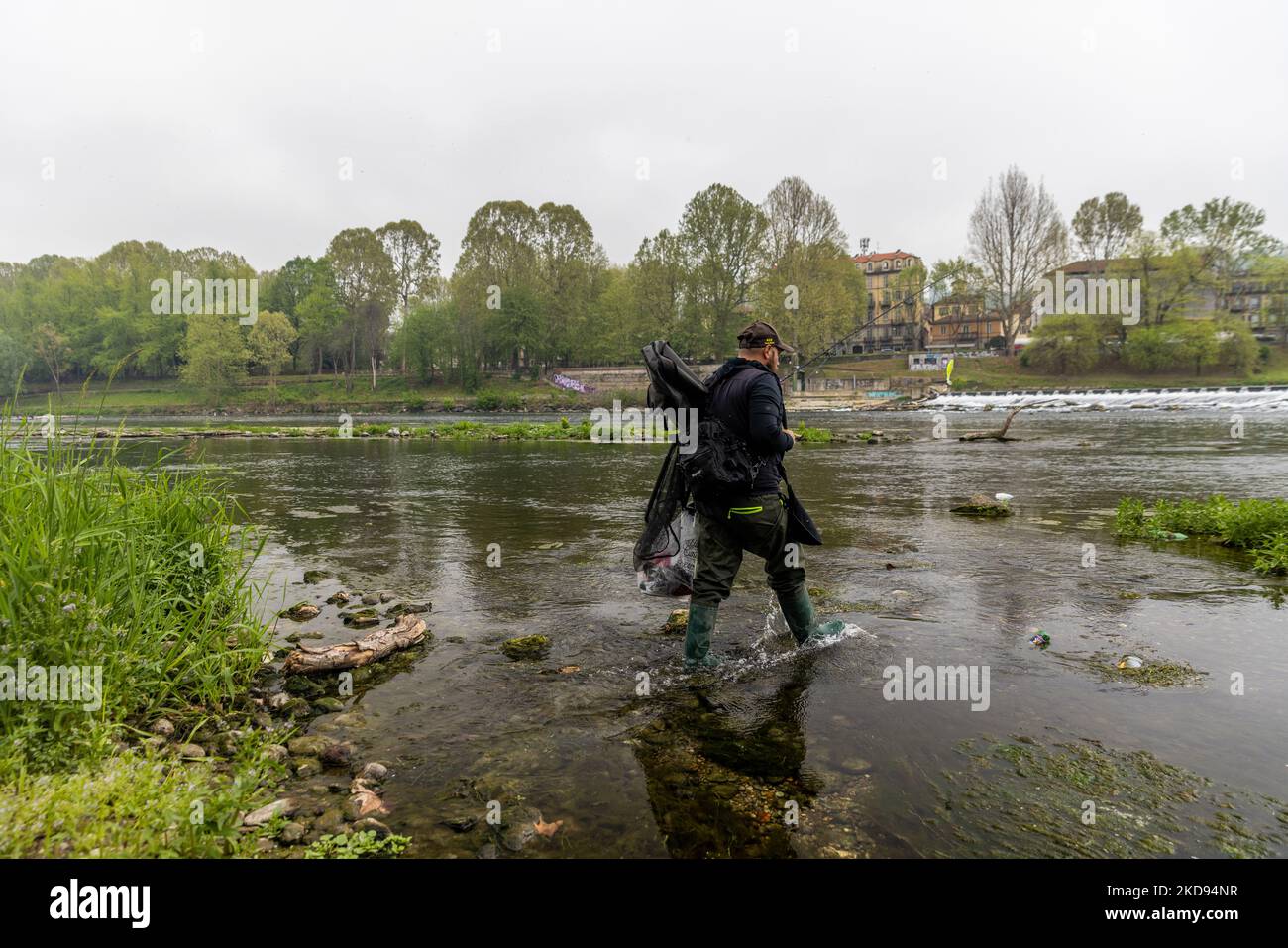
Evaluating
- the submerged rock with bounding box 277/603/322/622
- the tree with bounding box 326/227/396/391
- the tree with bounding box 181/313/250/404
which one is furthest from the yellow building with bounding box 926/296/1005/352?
the submerged rock with bounding box 277/603/322/622

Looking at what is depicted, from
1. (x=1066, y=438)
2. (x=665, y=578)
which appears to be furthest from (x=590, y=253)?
(x=665, y=578)

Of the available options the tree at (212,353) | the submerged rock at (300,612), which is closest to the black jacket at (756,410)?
the submerged rock at (300,612)

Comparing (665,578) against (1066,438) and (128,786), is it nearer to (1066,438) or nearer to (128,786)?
(128,786)

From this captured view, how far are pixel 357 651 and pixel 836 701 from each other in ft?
12.5

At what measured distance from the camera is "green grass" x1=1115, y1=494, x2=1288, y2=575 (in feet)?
27.4

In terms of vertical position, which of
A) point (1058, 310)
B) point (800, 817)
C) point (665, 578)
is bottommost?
point (800, 817)

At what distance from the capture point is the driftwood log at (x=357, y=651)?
17.6ft

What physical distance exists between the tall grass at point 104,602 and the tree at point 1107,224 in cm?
9803

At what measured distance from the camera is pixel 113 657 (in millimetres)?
3984

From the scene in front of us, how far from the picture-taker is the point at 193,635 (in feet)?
16.2
